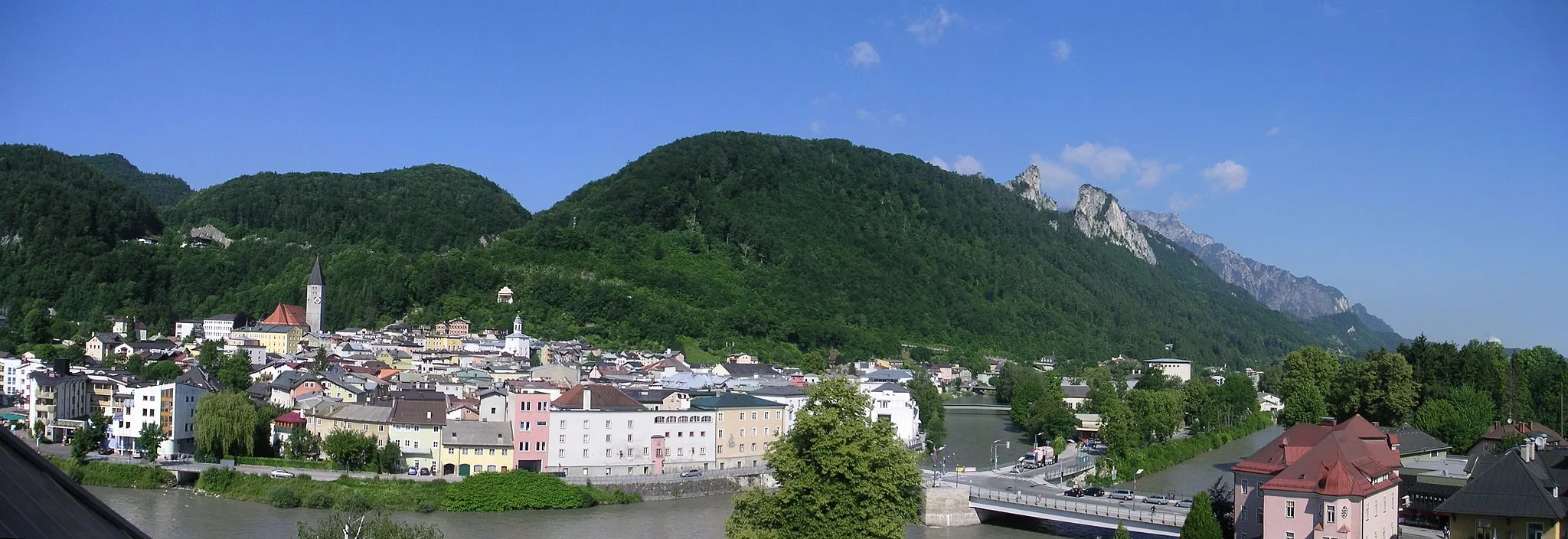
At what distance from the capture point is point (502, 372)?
45.2 m

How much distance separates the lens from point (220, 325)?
66.3m

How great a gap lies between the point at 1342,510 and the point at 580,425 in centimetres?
1890

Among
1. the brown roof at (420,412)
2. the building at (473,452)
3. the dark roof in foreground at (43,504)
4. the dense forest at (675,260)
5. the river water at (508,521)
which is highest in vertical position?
the dense forest at (675,260)

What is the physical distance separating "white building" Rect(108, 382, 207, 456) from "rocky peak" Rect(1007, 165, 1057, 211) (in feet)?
383

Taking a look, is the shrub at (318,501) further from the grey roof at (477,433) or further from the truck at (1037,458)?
the truck at (1037,458)

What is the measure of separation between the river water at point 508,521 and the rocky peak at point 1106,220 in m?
125

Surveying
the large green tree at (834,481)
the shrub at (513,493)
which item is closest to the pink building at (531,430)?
the shrub at (513,493)

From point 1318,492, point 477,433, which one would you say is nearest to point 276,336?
point 477,433

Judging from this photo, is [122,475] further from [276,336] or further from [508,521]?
[276,336]

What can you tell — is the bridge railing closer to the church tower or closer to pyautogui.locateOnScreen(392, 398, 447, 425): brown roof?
pyautogui.locateOnScreen(392, 398, 447, 425): brown roof

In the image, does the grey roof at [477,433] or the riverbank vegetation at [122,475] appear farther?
the grey roof at [477,433]

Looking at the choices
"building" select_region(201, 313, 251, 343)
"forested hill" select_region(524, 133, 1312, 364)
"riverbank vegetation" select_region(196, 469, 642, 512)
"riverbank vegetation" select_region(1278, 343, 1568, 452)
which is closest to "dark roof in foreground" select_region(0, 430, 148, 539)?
"riverbank vegetation" select_region(196, 469, 642, 512)

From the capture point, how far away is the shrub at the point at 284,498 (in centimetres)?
2695

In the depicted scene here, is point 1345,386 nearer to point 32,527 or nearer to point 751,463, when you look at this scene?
point 751,463
